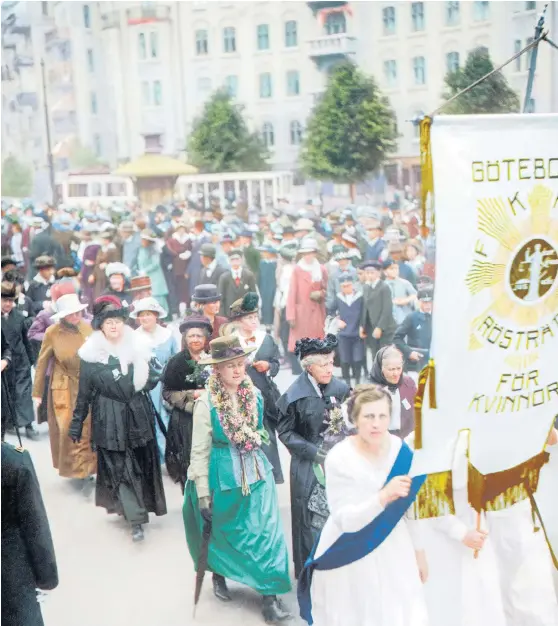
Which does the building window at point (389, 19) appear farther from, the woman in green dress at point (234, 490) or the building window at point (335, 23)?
the woman in green dress at point (234, 490)

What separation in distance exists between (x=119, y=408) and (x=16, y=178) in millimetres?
1156

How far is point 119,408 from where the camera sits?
4.82 meters

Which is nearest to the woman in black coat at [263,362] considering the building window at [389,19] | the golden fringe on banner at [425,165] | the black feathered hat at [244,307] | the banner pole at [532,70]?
Result: the black feathered hat at [244,307]

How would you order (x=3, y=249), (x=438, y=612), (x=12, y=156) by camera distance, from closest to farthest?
(x=438, y=612) → (x=12, y=156) → (x=3, y=249)

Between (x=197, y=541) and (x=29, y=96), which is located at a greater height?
(x=29, y=96)

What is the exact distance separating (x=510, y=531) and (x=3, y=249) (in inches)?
108

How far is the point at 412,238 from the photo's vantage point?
4461 millimetres

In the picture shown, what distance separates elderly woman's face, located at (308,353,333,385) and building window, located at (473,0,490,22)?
158 centimetres

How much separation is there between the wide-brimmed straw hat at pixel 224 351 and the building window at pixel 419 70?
1360 mm

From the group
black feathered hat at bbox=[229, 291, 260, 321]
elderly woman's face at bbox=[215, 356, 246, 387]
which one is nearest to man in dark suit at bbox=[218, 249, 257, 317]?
black feathered hat at bbox=[229, 291, 260, 321]

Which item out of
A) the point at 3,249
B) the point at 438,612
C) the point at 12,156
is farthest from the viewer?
the point at 3,249

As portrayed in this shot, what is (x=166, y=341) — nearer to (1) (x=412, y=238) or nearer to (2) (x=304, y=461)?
(2) (x=304, y=461)

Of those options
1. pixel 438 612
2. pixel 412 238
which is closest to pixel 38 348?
pixel 412 238

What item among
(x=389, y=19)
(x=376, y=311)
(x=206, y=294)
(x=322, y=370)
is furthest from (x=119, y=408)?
(x=389, y=19)
